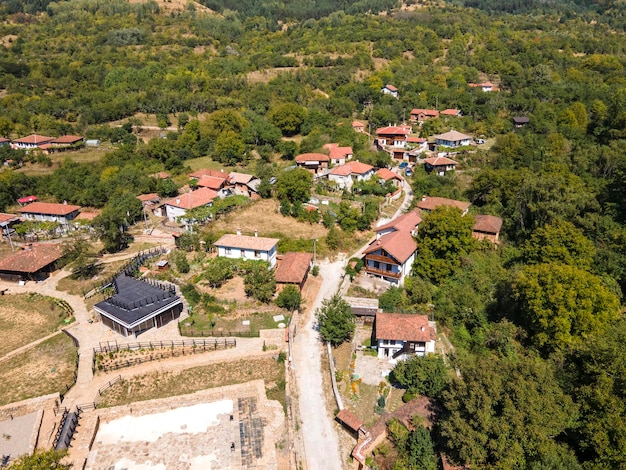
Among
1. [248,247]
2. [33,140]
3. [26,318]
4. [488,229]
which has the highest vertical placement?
[248,247]

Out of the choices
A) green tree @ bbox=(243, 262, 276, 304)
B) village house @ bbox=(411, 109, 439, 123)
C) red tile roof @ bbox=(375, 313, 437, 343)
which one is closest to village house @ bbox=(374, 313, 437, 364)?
red tile roof @ bbox=(375, 313, 437, 343)

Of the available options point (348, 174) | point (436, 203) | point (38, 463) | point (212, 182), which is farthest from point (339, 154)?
point (38, 463)

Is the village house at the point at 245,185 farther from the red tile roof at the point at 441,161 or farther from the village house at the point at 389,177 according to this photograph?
the red tile roof at the point at 441,161

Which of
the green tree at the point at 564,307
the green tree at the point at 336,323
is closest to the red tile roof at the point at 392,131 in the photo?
the green tree at the point at 564,307

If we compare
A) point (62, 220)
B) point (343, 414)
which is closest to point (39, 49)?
point (62, 220)

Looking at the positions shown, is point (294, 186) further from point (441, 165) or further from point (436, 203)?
point (441, 165)

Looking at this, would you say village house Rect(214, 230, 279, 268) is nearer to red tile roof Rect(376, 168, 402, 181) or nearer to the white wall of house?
the white wall of house
